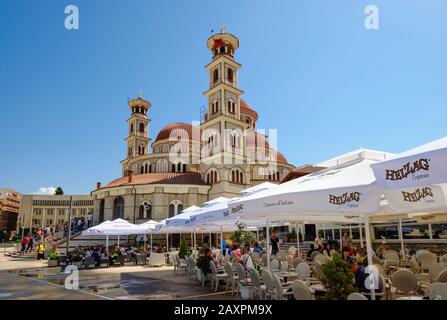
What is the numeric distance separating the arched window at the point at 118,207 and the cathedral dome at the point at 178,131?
12.8 meters

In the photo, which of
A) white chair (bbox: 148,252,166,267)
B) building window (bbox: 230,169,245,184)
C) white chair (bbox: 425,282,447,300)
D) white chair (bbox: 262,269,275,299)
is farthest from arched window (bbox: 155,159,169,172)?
white chair (bbox: 425,282,447,300)

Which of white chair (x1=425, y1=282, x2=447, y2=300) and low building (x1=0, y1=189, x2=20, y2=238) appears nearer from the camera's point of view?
white chair (x1=425, y1=282, x2=447, y2=300)

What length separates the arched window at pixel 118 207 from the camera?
4083cm

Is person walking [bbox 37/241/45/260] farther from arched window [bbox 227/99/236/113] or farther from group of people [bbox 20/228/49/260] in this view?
arched window [bbox 227/99/236/113]

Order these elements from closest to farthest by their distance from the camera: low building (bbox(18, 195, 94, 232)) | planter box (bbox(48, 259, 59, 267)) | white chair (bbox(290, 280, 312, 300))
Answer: white chair (bbox(290, 280, 312, 300)) < planter box (bbox(48, 259, 59, 267)) < low building (bbox(18, 195, 94, 232))

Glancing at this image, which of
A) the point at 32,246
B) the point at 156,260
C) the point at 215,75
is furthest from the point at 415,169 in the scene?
the point at 215,75

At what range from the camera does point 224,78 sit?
41625 millimetres

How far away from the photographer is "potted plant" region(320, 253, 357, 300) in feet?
17.9

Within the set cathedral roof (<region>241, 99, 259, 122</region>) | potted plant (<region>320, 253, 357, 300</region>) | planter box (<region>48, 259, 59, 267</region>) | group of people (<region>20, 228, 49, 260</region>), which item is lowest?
planter box (<region>48, 259, 59, 267</region>)

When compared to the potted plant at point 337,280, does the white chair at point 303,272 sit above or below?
below

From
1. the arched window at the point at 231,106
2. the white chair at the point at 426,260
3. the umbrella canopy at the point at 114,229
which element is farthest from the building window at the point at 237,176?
the white chair at the point at 426,260

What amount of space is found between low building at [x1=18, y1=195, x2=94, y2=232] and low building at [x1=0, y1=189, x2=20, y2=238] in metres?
4.58

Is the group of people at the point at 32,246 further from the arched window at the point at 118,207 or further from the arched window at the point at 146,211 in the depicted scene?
the arched window at the point at 146,211

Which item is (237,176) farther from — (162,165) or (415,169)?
(415,169)
